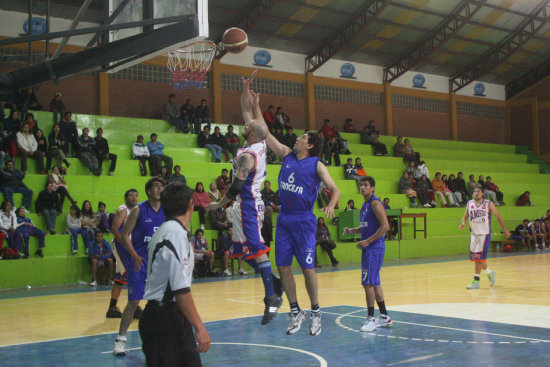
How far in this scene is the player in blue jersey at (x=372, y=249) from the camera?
819 cm

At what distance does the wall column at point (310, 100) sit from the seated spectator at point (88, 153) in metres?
11.4

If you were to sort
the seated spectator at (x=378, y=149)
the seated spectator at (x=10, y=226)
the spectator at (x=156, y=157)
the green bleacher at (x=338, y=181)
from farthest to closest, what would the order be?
the seated spectator at (x=378, y=149)
the spectator at (x=156, y=157)
the green bleacher at (x=338, y=181)
the seated spectator at (x=10, y=226)

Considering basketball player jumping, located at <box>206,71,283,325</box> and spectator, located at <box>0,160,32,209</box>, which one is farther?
spectator, located at <box>0,160,32,209</box>

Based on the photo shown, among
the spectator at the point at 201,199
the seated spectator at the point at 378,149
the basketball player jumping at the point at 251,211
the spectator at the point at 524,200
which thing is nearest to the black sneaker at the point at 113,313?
the basketball player jumping at the point at 251,211

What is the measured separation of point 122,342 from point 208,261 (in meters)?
9.03

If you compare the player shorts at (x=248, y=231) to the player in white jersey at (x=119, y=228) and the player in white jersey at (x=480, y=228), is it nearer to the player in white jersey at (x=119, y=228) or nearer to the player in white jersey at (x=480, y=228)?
the player in white jersey at (x=119, y=228)

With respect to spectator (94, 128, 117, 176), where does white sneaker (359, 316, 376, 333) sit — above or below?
below

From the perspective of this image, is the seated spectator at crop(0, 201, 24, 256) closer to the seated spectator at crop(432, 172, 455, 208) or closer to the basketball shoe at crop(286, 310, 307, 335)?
the basketball shoe at crop(286, 310, 307, 335)

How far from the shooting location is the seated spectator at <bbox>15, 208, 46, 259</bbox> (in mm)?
14500

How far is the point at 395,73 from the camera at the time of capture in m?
30.0

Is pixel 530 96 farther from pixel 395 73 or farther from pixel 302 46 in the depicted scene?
pixel 302 46

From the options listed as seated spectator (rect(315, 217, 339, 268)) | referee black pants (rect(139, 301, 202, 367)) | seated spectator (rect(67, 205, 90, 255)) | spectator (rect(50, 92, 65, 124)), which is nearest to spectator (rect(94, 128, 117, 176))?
spectator (rect(50, 92, 65, 124))

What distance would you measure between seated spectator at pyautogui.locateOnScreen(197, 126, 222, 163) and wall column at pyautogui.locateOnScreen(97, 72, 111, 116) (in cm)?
371

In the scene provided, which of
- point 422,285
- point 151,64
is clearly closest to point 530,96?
point 151,64
